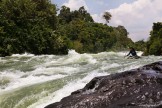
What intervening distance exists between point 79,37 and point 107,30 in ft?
43.4

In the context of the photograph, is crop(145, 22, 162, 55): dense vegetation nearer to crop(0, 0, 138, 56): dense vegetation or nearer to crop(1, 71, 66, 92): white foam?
crop(0, 0, 138, 56): dense vegetation

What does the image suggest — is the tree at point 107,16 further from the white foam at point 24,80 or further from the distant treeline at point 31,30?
the white foam at point 24,80

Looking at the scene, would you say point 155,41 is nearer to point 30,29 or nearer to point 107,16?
point 30,29

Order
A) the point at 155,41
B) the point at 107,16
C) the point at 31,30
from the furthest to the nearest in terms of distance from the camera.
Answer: the point at 107,16 < the point at 31,30 < the point at 155,41

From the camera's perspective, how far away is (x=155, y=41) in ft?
106

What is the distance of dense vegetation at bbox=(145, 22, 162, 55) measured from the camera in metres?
31.4

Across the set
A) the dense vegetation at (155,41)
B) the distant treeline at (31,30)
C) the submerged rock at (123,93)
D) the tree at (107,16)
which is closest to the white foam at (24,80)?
the submerged rock at (123,93)

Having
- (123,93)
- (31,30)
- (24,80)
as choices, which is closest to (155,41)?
(31,30)

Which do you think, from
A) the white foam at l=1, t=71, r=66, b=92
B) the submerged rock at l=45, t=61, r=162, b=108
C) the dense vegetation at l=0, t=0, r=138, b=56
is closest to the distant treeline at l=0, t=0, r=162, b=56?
the dense vegetation at l=0, t=0, r=138, b=56

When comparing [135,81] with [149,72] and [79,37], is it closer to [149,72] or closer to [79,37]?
[149,72]

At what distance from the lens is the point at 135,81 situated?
5.76 m

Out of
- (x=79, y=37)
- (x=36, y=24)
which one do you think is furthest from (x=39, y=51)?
(x=79, y=37)

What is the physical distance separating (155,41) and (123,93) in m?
27.7

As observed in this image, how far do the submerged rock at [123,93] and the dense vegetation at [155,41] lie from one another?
2562 centimetres
